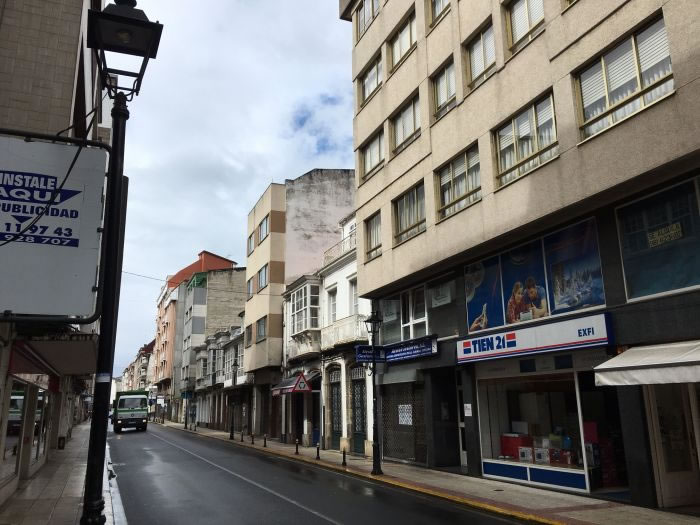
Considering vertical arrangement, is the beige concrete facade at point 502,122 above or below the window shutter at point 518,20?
below

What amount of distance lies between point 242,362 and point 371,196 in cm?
2560

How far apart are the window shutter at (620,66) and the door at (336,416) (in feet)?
58.0

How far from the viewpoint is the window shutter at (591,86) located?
11.9 meters

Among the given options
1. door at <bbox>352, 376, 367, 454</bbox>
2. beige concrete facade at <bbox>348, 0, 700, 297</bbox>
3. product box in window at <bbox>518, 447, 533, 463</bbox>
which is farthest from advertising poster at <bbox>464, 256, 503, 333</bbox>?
door at <bbox>352, 376, 367, 454</bbox>

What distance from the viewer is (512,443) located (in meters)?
14.8

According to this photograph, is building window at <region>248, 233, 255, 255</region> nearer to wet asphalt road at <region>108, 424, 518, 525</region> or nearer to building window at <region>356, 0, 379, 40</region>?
building window at <region>356, 0, 379, 40</region>

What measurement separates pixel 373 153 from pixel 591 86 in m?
11.2

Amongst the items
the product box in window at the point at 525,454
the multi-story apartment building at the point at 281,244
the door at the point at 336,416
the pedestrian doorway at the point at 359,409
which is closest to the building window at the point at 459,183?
the product box in window at the point at 525,454

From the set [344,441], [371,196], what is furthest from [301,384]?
[371,196]

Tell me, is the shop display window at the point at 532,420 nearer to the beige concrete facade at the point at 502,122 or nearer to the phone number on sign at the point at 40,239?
the beige concrete facade at the point at 502,122

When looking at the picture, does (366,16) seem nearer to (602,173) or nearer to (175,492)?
(602,173)

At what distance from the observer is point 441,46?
17734 mm

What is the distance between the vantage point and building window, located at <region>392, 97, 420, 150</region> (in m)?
19.4

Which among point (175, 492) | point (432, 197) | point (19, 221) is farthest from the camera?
point (432, 197)
